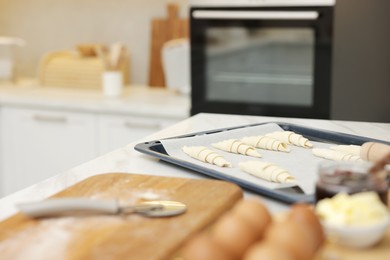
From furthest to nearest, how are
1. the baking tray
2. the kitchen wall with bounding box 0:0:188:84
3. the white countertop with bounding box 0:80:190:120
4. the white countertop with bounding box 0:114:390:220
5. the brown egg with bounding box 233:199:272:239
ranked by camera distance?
the kitchen wall with bounding box 0:0:188:84, the white countertop with bounding box 0:80:190:120, the white countertop with bounding box 0:114:390:220, the baking tray, the brown egg with bounding box 233:199:272:239

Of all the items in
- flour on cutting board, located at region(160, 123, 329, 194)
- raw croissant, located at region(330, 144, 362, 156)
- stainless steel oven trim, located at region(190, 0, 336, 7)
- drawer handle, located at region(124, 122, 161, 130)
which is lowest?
drawer handle, located at region(124, 122, 161, 130)

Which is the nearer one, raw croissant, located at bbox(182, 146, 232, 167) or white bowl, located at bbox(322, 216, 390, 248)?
white bowl, located at bbox(322, 216, 390, 248)

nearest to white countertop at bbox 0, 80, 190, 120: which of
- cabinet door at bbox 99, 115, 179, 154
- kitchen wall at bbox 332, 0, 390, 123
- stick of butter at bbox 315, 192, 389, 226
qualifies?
cabinet door at bbox 99, 115, 179, 154

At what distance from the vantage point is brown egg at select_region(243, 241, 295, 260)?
0.77 metres

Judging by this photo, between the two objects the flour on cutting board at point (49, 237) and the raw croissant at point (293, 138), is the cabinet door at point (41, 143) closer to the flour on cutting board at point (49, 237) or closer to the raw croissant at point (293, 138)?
the raw croissant at point (293, 138)

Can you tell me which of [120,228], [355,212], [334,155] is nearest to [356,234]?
[355,212]

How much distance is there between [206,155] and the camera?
150cm

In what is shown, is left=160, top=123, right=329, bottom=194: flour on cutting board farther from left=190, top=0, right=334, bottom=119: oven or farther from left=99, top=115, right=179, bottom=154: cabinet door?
left=99, top=115, right=179, bottom=154: cabinet door

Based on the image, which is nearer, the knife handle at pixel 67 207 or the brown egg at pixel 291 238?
the brown egg at pixel 291 238

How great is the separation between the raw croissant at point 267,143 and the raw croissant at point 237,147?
0.03m

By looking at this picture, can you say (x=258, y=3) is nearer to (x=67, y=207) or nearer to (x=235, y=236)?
(x=67, y=207)

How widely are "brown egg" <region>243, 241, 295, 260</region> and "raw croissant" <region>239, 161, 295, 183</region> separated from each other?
1.77 ft

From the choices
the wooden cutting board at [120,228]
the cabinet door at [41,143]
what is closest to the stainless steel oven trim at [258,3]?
the cabinet door at [41,143]

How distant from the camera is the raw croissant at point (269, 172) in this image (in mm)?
1347
